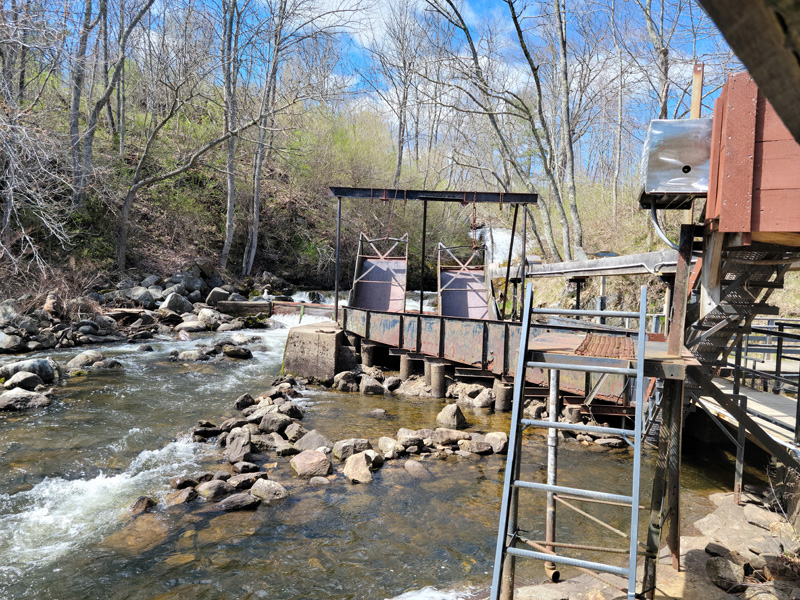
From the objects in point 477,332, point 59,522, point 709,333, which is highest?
point 709,333

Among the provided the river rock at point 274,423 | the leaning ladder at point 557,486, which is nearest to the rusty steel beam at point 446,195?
the river rock at point 274,423

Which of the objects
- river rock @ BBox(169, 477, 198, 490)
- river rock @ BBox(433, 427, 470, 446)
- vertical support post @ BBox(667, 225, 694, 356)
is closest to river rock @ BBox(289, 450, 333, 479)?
river rock @ BBox(169, 477, 198, 490)

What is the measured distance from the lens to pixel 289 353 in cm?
1345

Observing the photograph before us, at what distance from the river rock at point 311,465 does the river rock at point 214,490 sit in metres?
0.97

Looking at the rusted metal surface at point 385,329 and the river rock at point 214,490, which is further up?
the rusted metal surface at point 385,329

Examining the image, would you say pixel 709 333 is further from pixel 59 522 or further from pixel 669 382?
pixel 59 522

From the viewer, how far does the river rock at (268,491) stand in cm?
668

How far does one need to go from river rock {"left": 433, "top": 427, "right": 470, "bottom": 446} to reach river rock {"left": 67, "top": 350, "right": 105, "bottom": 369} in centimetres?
897

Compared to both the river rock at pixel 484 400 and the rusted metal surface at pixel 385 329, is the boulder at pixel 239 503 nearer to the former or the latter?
the river rock at pixel 484 400

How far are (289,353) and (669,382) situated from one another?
10.1 metres

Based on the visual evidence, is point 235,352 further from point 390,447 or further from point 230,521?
Answer: point 230,521

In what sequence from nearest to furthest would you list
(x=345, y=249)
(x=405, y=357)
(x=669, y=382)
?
(x=669, y=382), (x=405, y=357), (x=345, y=249)

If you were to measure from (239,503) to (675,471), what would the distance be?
469 cm

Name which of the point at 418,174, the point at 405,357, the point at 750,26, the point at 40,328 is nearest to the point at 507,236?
the point at 418,174
